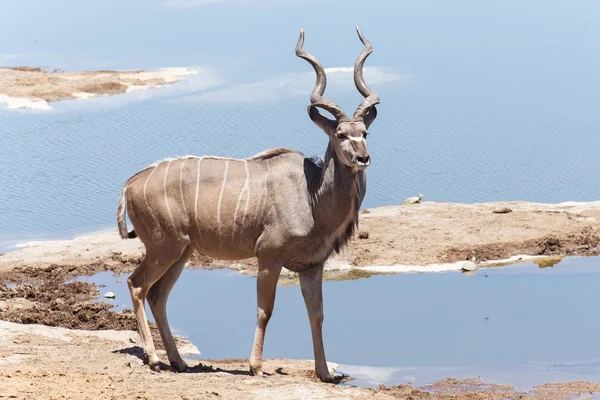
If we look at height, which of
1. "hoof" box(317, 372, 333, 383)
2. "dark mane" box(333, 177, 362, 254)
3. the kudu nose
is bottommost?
"hoof" box(317, 372, 333, 383)

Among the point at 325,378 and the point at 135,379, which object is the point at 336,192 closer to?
the point at 325,378

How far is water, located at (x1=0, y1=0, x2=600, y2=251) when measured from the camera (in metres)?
20.8

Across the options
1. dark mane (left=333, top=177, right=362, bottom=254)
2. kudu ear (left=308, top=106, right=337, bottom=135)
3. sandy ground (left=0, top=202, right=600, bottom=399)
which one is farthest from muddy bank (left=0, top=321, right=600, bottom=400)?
kudu ear (left=308, top=106, right=337, bottom=135)

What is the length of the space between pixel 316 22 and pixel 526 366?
99.9ft

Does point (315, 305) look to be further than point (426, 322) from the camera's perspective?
No

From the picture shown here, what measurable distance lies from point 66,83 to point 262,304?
72.8ft

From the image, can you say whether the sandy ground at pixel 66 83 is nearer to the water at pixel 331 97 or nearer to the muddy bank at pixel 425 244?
the water at pixel 331 97

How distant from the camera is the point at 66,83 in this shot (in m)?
31.3

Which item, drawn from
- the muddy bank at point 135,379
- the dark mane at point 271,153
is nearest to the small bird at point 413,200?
the muddy bank at point 135,379

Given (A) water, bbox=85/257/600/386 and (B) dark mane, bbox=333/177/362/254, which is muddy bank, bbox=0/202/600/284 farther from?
(B) dark mane, bbox=333/177/362/254

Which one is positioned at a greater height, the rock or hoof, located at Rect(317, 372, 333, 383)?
hoof, located at Rect(317, 372, 333, 383)

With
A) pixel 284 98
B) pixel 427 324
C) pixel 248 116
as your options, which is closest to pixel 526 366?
pixel 427 324

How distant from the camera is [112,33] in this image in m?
44.2

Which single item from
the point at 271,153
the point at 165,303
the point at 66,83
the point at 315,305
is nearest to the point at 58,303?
the point at 165,303
